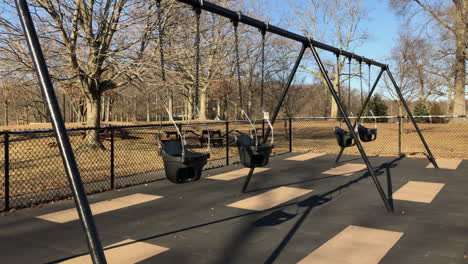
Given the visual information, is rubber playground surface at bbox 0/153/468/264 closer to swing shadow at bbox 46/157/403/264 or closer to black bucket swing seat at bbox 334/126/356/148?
swing shadow at bbox 46/157/403/264

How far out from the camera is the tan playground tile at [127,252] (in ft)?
11.4

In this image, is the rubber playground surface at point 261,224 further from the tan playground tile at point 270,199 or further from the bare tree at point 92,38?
the bare tree at point 92,38

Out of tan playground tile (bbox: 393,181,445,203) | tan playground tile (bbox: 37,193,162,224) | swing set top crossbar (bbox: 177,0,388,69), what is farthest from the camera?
tan playground tile (bbox: 393,181,445,203)

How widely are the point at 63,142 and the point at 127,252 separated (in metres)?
2.02

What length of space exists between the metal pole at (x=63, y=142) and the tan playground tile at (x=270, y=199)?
361 cm

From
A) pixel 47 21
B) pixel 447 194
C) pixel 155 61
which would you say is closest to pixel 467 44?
pixel 447 194

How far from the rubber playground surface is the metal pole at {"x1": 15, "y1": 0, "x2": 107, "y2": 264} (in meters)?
1.62

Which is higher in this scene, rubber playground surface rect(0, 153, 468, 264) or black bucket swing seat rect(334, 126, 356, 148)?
black bucket swing seat rect(334, 126, 356, 148)

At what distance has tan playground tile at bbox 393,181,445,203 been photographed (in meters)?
5.93

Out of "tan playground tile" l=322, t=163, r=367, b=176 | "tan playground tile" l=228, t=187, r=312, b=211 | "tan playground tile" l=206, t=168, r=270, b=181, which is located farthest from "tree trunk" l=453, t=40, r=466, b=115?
"tan playground tile" l=228, t=187, r=312, b=211

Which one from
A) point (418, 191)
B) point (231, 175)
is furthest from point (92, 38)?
point (418, 191)

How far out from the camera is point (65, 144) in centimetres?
210

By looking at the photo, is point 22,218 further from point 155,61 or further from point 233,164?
point 155,61

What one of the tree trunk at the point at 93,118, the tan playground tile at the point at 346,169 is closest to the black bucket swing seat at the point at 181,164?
the tan playground tile at the point at 346,169
